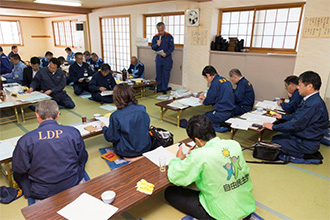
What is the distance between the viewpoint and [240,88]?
455cm

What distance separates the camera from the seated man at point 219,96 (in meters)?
4.12

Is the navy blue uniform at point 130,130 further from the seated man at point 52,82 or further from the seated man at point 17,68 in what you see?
the seated man at point 17,68

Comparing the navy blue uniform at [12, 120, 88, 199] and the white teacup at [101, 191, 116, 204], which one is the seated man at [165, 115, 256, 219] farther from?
the navy blue uniform at [12, 120, 88, 199]

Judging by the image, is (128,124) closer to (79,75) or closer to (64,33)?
(79,75)

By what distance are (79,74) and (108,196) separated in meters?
5.68

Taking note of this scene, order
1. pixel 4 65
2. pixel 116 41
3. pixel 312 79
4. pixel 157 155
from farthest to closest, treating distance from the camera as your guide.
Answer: pixel 116 41 < pixel 4 65 < pixel 312 79 < pixel 157 155

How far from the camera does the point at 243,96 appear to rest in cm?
461

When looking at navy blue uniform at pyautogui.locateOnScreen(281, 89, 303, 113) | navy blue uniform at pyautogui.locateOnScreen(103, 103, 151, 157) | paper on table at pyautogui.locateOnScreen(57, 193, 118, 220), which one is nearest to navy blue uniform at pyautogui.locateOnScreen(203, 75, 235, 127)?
navy blue uniform at pyautogui.locateOnScreen(281, 89, 303, 113)

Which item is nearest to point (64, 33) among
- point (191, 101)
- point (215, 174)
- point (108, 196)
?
point (191, 101)

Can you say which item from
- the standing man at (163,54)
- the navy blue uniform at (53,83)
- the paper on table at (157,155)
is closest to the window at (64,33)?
the standing man at (163,54)

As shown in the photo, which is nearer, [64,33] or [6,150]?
[6,150]

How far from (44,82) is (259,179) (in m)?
4.74

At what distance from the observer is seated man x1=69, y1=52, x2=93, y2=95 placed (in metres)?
6.57

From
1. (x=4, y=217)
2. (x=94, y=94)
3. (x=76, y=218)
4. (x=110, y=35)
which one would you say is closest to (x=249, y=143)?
(x=76, y=218)
